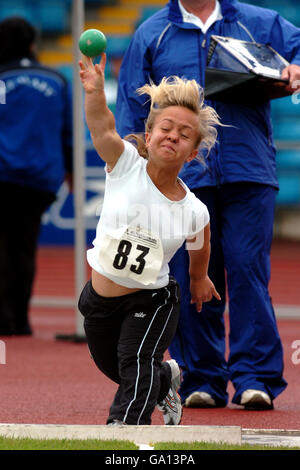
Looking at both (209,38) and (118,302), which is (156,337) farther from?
(209,38)

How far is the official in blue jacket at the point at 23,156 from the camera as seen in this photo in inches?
289

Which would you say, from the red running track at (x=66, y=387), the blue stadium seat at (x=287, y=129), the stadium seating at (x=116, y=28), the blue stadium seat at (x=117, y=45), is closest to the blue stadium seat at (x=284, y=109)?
the stadium seating at (x=116, y=28)

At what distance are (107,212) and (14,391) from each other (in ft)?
5.85

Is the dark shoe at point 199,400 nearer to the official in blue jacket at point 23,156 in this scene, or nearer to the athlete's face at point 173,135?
the athlete's face at point 173,135

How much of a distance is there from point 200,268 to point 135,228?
0.42m

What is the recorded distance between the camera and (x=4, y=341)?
710 centimetres

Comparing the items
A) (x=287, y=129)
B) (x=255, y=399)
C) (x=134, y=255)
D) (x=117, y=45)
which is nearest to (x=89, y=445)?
(x=134, y=255)

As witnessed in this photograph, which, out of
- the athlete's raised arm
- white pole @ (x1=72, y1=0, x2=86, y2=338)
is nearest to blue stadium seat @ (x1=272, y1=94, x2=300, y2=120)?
white pole @ (x1=72, y1=0, x2=86, y2=338)

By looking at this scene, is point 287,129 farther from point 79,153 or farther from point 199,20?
point 199,20

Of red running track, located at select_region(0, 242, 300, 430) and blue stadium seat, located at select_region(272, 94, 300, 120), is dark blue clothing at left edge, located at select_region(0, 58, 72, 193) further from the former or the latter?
blue stadium seat, located at select_region(272, 94, 300, 120)

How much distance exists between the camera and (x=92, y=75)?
3.39 m

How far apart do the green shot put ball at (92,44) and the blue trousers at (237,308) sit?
1309 mm

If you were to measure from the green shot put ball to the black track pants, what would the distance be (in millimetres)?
851

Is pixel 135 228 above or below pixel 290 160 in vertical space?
above
